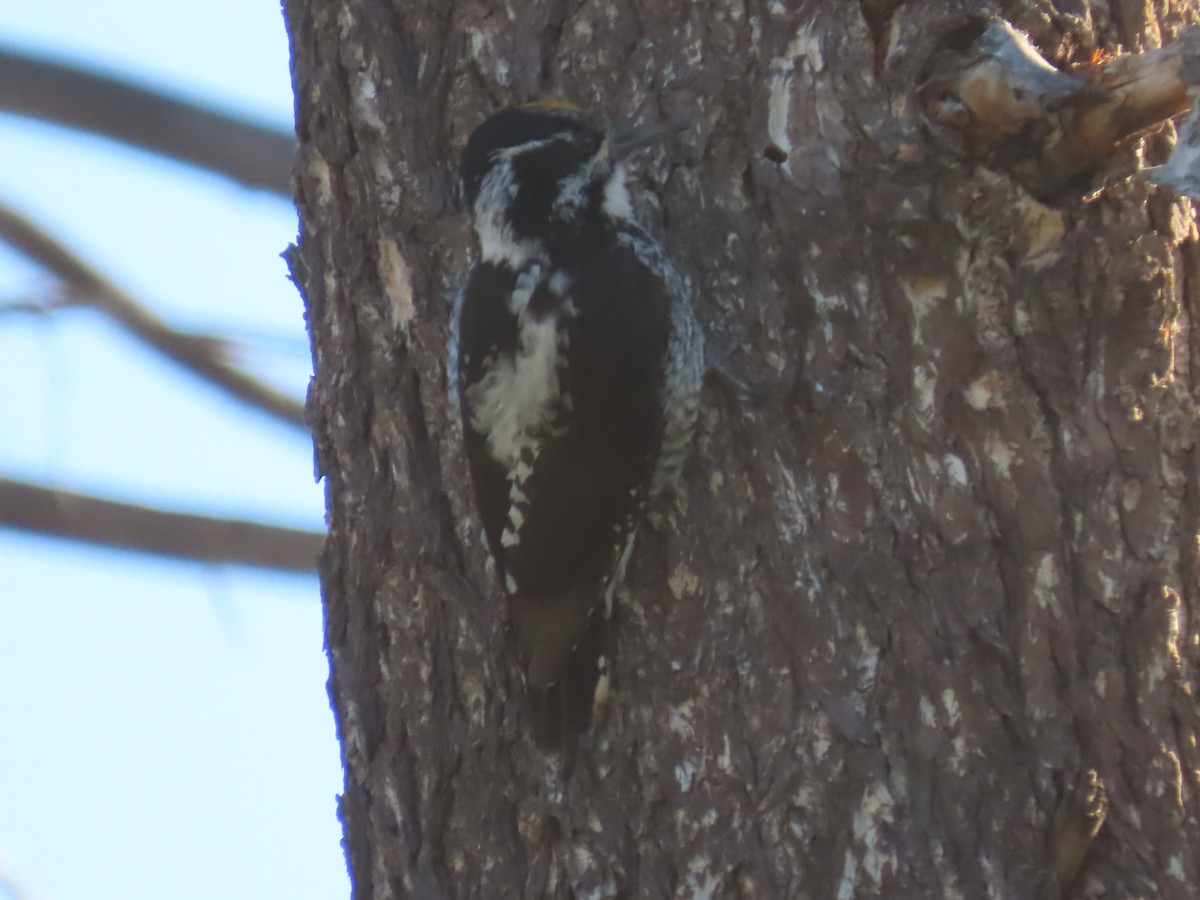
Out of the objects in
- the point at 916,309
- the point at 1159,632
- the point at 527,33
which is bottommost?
the point at 1159,632

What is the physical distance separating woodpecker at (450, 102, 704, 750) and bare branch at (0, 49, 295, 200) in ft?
8.44

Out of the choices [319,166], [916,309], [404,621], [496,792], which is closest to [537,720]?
[496,792]

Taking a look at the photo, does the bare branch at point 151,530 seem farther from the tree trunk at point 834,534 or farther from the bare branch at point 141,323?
the tree trunk at point 834,534

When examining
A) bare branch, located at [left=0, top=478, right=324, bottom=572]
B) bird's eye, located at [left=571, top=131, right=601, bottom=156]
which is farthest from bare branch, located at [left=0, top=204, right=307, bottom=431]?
bird's eye, located at [left=571, top=131, right=601, bottom=156]

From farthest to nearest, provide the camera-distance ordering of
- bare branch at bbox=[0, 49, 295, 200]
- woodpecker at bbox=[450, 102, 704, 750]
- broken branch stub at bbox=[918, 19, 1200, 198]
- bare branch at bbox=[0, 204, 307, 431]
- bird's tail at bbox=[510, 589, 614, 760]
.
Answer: bare branch at bbox=[0, 204, 307, 431] → bare branch at bbox=[0, 49, 295, 200] → woodpecker at bbox=[450, 102, 704, 750] → bird's tail at bbox=[510, 589, 614, 760] → broken branch stub at bbox=[918, 19, 1200, 198]

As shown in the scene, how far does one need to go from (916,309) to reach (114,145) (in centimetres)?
387

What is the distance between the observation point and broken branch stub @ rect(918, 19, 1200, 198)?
2.35m

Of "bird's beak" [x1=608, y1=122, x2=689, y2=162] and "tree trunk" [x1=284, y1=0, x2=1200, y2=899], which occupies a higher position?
"bird's beak" [x1=608, y1=122, x2=689, y2=162]

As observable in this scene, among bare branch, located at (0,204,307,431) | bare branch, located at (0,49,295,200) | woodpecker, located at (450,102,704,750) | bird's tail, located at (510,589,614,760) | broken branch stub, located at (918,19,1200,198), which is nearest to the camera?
broken branch stub, located at (918,19,1200,198)

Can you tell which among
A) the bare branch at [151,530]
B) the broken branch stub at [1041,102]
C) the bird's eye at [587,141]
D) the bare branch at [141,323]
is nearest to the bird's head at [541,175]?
the bird's eye at [587,141]

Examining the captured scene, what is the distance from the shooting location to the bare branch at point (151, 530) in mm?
5508

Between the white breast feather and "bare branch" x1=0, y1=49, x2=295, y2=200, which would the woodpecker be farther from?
"bare branch" x1=0, y1=49, x2=295, y2=200

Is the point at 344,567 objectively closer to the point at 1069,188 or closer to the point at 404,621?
the point at 404,621

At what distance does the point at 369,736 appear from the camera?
113 inches
